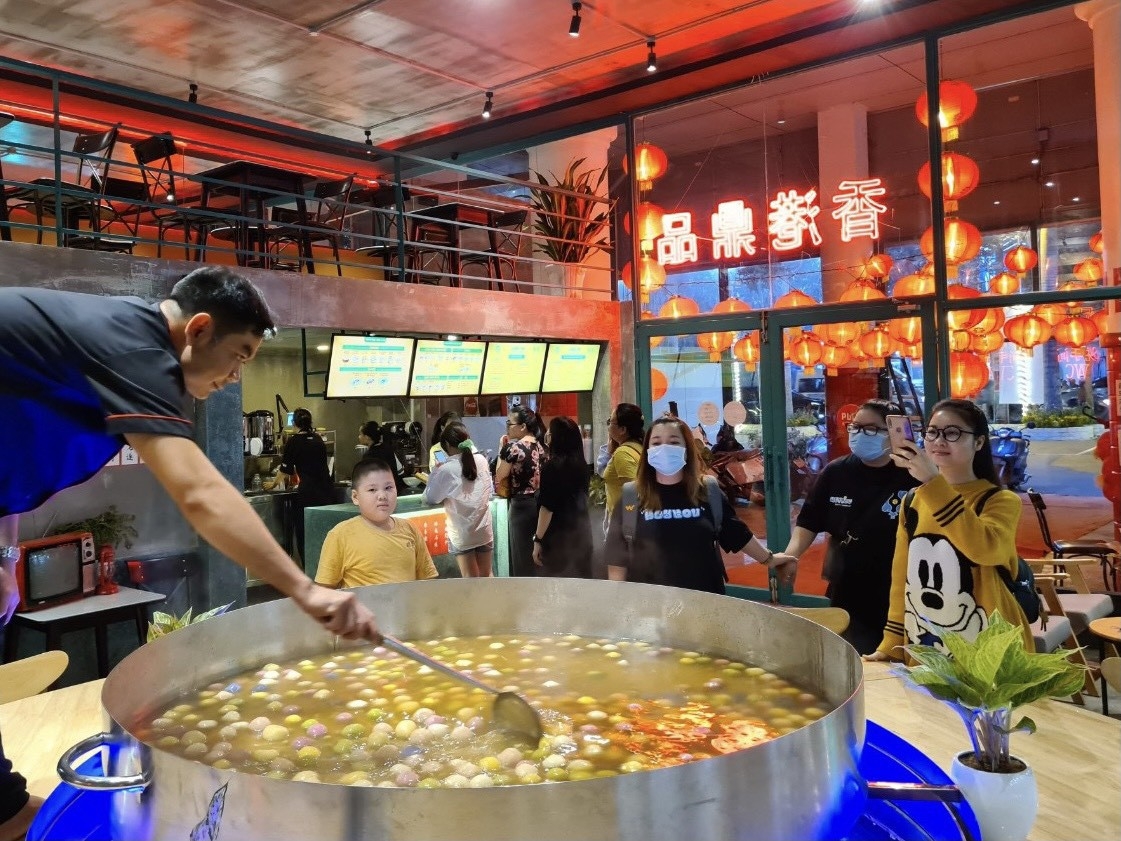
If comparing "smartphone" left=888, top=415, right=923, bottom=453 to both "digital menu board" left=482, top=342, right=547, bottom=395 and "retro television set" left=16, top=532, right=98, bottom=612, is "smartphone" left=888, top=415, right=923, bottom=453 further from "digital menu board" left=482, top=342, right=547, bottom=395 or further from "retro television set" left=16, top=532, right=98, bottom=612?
"digital menu board" left=482, top=342, right=547, bottom=395

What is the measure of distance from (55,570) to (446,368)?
3061 millimetres

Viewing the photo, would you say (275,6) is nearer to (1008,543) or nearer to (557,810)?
(1008,543)

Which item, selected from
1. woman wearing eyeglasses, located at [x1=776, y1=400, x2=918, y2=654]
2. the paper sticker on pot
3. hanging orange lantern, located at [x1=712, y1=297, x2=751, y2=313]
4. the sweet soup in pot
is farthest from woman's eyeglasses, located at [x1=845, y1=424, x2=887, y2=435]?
hanging orange lantern, located at [x1=712, y1=297, x2=751, y2=313]

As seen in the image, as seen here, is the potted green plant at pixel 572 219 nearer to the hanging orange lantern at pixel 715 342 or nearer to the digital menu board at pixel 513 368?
the digital menu board at pixel 513 368

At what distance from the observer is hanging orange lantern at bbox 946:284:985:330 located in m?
6.06

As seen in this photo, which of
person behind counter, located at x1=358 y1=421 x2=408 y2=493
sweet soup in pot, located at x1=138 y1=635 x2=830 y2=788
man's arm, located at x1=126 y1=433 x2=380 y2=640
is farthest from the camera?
person behind counter, located at x1=358 y1=421 x2=408 y2=493

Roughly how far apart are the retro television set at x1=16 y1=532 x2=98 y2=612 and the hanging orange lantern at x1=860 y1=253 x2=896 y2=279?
5718mm

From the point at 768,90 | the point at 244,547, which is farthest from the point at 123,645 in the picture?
the point at 768,90

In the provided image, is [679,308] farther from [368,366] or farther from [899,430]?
[899,430]

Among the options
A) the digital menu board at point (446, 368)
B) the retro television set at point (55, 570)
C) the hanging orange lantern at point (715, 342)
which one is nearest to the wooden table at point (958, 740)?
the retro television set at point (55, 570)

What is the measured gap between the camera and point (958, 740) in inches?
74.0

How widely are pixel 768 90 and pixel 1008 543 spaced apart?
5685 mm

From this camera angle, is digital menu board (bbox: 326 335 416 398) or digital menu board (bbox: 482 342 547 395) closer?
digital menu board (bbox: 326 335 416 398)

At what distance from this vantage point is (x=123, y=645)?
5.04 meters
